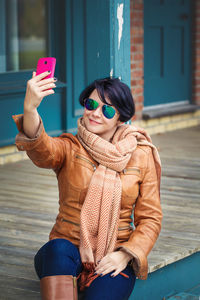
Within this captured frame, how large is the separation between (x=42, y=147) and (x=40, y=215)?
171cm

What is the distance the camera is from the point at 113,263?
109 inches

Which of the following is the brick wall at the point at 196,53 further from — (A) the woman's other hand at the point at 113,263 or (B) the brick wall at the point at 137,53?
(A) the woman's other hand at the point at 113,263

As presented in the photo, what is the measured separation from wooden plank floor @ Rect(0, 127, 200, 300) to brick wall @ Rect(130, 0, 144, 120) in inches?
40.7

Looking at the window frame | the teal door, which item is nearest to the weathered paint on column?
the window frame

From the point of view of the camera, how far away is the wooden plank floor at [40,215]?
328 cm

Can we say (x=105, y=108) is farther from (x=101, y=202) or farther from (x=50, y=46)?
(x=50, y=46)

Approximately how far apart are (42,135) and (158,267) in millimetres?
1128

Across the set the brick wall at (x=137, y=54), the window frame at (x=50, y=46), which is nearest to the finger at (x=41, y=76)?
the window frame at (x=50, y=46)

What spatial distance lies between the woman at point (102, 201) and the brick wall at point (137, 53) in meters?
4.48

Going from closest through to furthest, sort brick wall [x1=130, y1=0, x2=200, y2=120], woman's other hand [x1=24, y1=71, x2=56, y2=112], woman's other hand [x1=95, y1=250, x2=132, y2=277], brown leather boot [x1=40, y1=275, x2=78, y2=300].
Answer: woman's other hand [x1=24, y1=71, x2=56, y2=112] → brown leather boot [x1=40, y1=275, x2=78, y2=300] → woman's other hand [x1=95, y1=250, x2=132, y2=277] → brick wall [x1=130, y1=0, x2=200, y2=120]

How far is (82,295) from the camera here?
2.88 m

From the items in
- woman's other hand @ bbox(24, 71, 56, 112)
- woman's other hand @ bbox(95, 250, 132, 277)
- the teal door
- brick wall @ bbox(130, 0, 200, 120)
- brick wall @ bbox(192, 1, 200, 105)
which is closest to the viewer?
woman's other hand @ bbox(24, 71, 56, 112)

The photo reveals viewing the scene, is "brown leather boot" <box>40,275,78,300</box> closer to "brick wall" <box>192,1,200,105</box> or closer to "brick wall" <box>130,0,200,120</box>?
"brick wall" <box>130,0,200,120</box>

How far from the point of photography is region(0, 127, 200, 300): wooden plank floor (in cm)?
328
